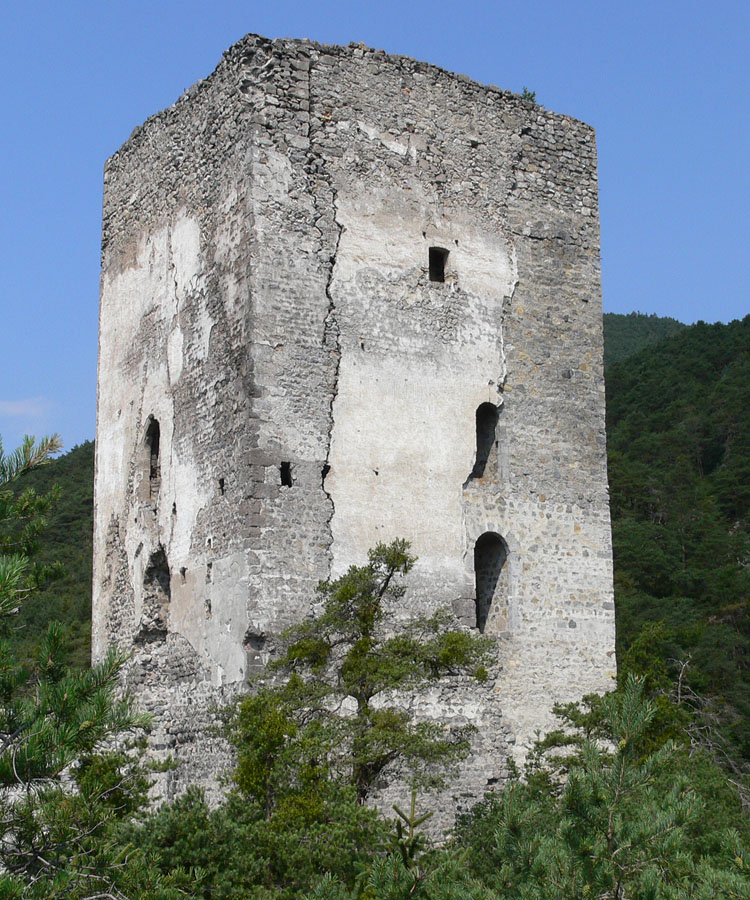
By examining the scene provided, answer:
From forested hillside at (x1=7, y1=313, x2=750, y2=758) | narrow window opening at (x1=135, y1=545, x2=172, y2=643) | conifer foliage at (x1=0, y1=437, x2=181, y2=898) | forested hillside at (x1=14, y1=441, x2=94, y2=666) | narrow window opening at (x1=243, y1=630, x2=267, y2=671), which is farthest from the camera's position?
forested hillside at (x1=7, y1=313, x2=750, y2=758)

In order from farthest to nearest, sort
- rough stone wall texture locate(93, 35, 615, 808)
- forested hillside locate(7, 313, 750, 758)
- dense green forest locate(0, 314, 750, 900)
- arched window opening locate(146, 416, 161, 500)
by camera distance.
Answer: forested hillside locate(7, 313, 750, 758)
arched window opening locate(146, 416, 161, 500)
rough stone wall texture locate(93, 35, 615, 808)
dense green forest locate(0, 314, 750, 900)

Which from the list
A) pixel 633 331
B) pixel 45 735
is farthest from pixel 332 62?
pixel 633 331

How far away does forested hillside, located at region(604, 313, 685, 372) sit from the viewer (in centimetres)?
5947

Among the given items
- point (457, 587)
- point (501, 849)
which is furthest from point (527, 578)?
point (501, 849)

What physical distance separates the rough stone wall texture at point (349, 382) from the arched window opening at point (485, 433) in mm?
86

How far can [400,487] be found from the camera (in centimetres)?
1222

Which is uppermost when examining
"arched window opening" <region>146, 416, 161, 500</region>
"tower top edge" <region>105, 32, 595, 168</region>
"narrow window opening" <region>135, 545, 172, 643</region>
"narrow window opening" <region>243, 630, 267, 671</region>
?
"tower top edge" <region>105, 32, 595, 168</region>

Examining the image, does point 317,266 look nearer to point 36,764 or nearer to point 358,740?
point 358,740

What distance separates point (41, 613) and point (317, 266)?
60.8 feet

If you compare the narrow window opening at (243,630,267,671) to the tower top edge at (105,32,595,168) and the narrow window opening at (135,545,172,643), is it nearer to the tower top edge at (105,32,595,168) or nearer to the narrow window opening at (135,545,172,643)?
the narrow window opening at (135,545,172,643)

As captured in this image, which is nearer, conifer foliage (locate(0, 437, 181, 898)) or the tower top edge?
conifer foliage (locate(0, 437, 181, 898))

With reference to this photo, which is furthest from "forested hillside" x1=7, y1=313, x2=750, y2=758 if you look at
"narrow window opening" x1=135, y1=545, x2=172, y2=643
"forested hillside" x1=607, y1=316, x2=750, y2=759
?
"narrow window opening" x1=135, y1=545, x2=172, y2=643

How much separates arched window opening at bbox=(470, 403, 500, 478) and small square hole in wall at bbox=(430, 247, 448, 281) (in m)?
1.34

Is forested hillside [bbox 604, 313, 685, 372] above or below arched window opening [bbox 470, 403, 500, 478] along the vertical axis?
above
